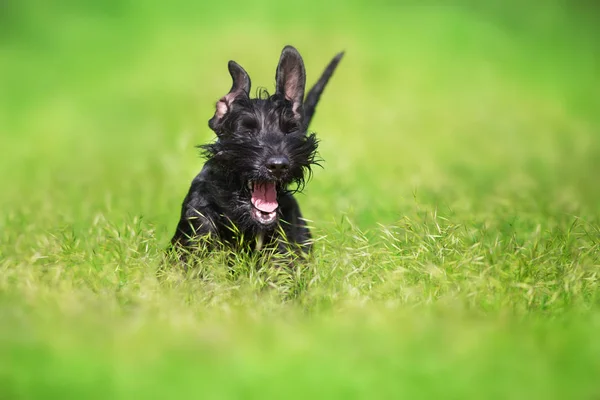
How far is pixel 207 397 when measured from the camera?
14.7 ft

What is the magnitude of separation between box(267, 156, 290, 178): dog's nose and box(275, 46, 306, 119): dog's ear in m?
0.60

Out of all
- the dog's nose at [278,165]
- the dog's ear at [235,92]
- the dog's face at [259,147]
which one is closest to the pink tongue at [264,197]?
the dog's face at [259,147]

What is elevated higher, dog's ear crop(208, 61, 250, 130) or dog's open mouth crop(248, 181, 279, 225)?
dog's ear crop(208, 61, 250, 130)

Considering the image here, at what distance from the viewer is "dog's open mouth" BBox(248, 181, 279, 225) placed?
6.53 m

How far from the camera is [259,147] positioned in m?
6.49

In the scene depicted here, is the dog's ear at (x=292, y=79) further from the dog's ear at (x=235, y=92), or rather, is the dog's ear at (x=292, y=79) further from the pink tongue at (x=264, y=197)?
the pink tongue at (x=264, y=197)

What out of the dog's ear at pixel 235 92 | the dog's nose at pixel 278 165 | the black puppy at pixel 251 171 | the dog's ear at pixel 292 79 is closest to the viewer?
the dog's nose at pixel 278 165

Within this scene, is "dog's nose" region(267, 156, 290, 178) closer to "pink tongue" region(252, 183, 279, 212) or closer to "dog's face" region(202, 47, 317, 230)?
"dog's face" region(202, 47, 317, 230)

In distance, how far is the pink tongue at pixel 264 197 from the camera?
6570mm

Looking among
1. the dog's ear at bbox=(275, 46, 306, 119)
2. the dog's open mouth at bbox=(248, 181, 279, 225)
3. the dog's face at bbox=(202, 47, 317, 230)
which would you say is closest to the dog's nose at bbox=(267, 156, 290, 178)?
the dog's face at bbox=(202, 47, 317, 230)

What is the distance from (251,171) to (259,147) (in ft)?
0.60

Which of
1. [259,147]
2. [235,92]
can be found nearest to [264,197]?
[259,147]

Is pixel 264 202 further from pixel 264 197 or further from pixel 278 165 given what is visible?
pixel 278 165

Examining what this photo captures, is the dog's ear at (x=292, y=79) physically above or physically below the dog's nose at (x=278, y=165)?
above
